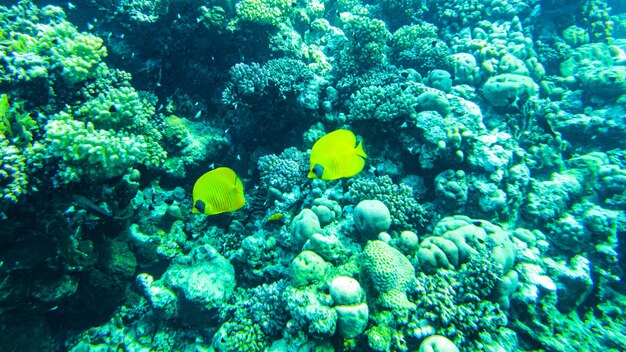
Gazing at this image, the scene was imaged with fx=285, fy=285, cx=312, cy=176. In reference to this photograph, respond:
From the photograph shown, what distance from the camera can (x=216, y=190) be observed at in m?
2.96

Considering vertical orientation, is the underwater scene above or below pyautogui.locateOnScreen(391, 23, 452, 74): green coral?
below

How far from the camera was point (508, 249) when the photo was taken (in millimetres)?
3770

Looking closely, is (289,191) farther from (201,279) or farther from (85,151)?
(85,151)

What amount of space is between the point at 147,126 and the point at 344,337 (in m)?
4.23

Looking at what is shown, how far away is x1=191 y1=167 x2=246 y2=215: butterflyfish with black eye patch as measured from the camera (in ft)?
9.58

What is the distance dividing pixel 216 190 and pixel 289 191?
1.59 meters

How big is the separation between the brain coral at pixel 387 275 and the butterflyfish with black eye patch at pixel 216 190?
1551 mm

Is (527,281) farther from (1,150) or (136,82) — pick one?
(136,82)

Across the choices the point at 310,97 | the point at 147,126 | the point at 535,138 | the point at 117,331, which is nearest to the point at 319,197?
the point at 310,97

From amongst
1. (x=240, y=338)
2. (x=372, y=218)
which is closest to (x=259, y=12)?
(x=372, y=218)

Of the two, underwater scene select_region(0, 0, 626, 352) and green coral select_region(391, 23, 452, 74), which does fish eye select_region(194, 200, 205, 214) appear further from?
green coral select_region(391, 23, 452, 74)

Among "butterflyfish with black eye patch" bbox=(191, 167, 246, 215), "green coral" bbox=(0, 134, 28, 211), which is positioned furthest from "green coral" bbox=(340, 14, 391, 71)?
"green coral" bbox=(0, 134, 28, 211)

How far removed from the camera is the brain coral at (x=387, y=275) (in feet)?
9.64

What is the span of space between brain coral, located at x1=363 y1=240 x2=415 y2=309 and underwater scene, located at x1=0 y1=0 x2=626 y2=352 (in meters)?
0.02
